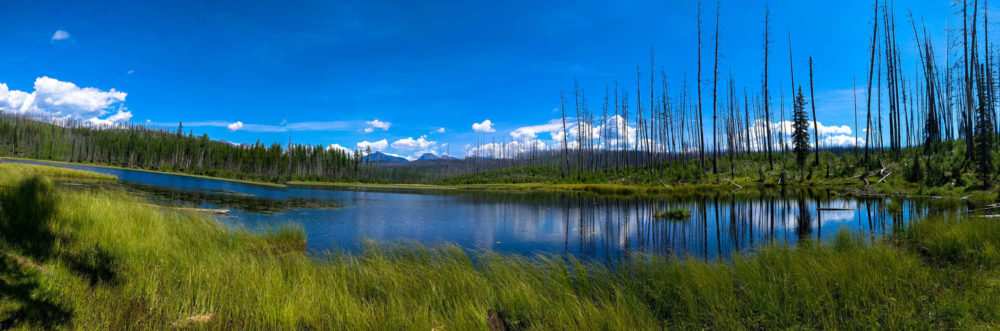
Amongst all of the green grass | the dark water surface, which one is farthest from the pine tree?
the green grass

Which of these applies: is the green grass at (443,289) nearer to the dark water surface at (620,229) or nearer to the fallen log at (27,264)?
the fallen log at (27,264)

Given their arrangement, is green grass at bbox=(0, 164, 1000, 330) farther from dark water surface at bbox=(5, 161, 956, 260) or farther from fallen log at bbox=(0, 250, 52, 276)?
dark water surface at bbox=(5, 161, 956, 260)

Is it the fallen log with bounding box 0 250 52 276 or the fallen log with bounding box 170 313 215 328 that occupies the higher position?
the fallen log with bounding box 0 250 52 276

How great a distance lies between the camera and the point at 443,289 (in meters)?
5.61

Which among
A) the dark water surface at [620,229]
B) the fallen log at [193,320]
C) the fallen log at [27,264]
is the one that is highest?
the fallen log at [27,264]

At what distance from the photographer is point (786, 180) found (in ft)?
114

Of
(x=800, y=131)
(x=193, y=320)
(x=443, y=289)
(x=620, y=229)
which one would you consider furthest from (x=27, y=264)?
(x=800, y=131)

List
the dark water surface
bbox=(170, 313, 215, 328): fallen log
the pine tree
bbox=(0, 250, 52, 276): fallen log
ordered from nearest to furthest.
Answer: bbox=(170, 313, 215, 328): fallen log < bbox=(0, 250, 52, 276): fallen log < the dark water surface < the pine tree

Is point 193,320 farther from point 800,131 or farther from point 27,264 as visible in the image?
point 800,131

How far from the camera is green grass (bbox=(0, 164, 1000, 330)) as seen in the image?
3.96 metres

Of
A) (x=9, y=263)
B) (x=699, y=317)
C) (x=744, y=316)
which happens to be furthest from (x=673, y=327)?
(x=9, y=263)

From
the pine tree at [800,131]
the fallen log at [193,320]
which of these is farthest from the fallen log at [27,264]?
the pine tree at [800,131]

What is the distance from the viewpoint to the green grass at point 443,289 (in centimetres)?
396

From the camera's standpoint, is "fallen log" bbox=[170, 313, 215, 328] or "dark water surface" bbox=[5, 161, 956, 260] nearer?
"fallen log" bbox=[170, 313, 215, 328]
